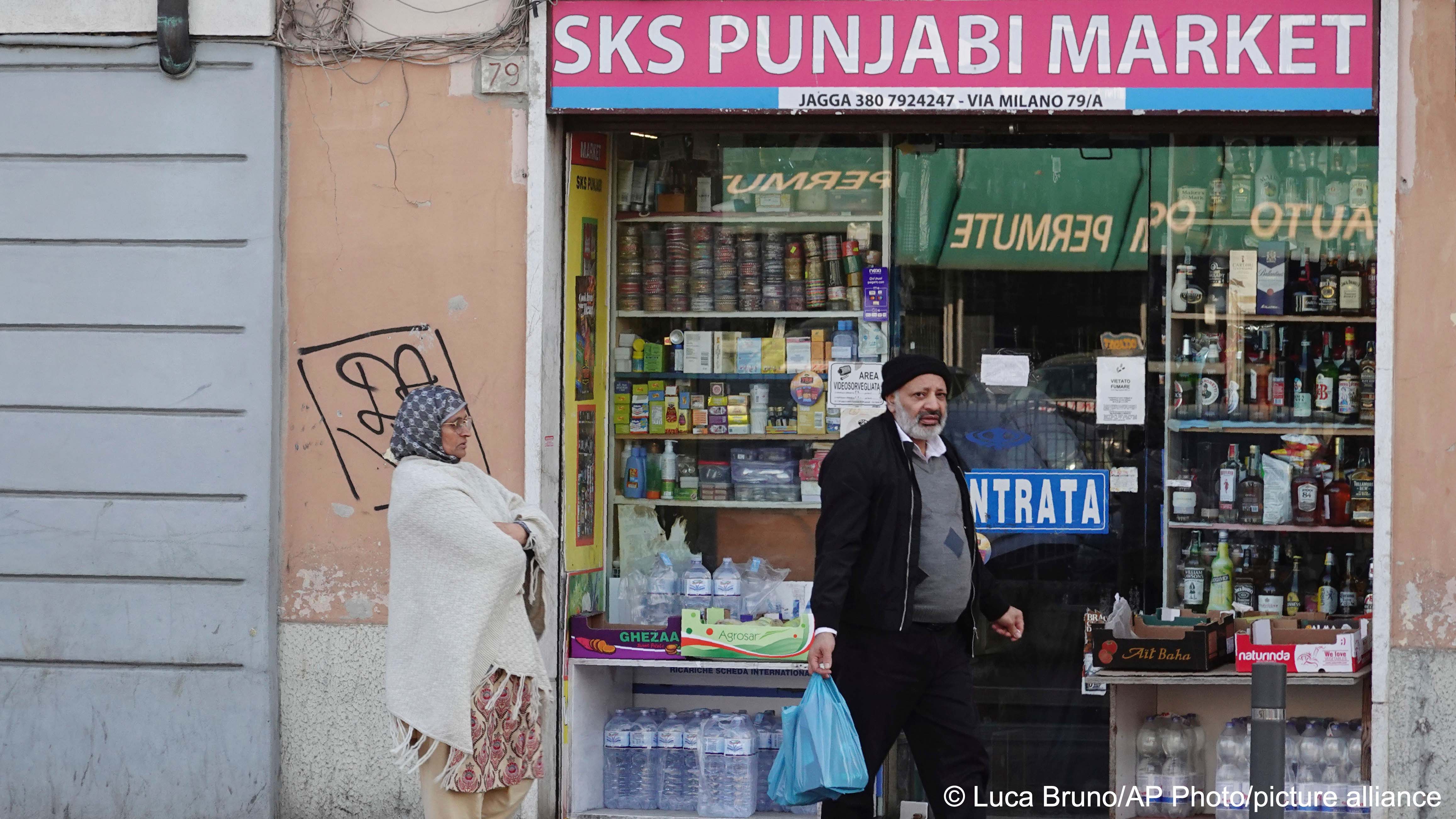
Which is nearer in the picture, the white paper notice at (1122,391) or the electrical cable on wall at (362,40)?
the electrical cable on wall at (362,40)

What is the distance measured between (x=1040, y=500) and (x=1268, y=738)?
2599 mm

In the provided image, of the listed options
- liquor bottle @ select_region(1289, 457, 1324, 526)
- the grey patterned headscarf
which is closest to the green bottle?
liquor bottle @ select_region(1289, 457, 1324, 526)

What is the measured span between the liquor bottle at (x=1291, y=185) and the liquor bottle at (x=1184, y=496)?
3.84 ft

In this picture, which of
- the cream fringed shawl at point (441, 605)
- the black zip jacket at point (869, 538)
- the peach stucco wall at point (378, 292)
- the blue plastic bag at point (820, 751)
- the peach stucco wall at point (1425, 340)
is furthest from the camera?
the peach stucco wall at point (378, 292)

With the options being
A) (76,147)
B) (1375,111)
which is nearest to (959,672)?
(1375,111)

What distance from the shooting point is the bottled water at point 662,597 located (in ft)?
22.8

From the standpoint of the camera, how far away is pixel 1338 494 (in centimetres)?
663

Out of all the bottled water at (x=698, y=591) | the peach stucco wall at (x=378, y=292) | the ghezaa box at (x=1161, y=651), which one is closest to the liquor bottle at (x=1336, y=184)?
the ghezaa box at (x=1161, y=651)

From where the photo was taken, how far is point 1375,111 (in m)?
6.03

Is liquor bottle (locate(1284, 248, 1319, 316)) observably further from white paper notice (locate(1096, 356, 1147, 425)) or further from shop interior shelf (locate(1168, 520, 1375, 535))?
shop interior shelf (locate(1168, 520, 1375, 535))

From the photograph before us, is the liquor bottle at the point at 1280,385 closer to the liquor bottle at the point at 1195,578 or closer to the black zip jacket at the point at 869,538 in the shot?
the liquor bottle at the point at 1195,578

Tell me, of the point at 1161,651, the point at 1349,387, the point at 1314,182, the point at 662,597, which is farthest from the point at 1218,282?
the point at 662,597

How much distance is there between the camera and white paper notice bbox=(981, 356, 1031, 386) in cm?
681

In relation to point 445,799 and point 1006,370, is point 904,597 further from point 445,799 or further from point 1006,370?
point 1006,370
